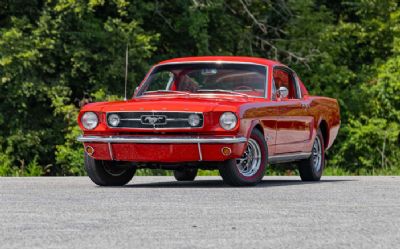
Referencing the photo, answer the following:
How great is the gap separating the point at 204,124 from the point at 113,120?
1.12 m

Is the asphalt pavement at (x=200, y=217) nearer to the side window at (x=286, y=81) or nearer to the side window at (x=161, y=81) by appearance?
the side window at (x=161, y=81)

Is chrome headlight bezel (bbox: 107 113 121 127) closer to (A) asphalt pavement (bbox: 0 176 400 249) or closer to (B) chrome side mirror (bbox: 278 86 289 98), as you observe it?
(A) asphalt pavement (bbox: 0 176 400 249)

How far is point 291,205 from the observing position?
10.7 meters

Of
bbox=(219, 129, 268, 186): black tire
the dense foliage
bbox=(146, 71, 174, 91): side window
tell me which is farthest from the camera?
the dense foliage

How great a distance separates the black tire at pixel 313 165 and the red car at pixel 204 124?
64mm

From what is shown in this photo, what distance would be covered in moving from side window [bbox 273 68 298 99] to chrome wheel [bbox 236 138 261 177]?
1.64 metres

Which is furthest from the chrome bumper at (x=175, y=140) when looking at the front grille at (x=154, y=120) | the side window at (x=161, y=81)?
the side window at (x=161, y=81)

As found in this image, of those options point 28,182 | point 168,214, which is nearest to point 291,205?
point 168,214

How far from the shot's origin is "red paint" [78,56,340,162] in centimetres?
1285

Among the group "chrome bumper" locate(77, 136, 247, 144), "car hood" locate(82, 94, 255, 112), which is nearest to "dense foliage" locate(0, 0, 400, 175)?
"car hood" locate(82, 94, 255, 112)

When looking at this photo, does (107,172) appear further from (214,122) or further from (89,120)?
(214,122)

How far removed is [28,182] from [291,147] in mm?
3371

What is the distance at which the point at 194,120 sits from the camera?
1288cm

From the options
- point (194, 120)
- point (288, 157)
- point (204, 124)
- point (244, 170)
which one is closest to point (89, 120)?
point (194, 120)
